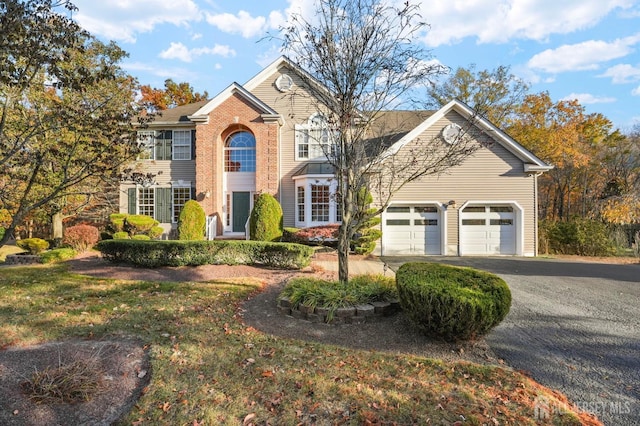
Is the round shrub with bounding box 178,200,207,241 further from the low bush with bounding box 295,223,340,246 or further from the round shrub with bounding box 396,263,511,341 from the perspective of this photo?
the round shrub with bounding box 396,263,511,341

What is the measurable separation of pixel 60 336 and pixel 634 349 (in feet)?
25.3

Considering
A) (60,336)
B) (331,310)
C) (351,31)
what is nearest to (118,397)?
(60,336)

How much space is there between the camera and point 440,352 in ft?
13.4

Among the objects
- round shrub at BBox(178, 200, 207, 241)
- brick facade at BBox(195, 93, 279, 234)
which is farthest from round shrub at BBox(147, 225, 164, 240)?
brick facade at BBox(195, 93, 279, 234)

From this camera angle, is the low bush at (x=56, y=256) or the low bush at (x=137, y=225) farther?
Answer: the low bush at (x=137, y=225)

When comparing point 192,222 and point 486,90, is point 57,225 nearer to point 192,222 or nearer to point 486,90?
point 192,222

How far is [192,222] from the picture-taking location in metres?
13.4

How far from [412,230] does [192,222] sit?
375 inches

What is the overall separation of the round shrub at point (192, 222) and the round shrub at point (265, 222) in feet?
7.26

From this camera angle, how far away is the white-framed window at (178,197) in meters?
16.3

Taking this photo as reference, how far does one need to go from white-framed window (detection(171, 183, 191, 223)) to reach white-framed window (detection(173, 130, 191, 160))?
61.2 inches

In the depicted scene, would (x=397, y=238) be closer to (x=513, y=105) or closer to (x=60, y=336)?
(x=60, y=336)

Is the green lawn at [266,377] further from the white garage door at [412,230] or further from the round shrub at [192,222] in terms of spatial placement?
the white garage door at [412,230]

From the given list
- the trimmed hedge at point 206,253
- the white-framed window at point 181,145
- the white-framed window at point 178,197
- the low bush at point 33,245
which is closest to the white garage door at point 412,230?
the trimmed hedge at point 206,253
